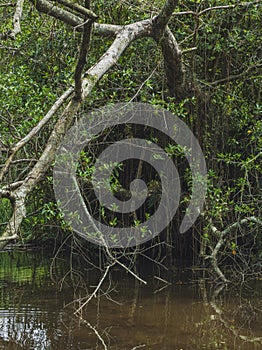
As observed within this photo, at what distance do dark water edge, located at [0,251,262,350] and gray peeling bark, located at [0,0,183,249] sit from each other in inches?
51.7

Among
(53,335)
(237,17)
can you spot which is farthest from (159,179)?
(53,335)

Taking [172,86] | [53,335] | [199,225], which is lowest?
[53,335]

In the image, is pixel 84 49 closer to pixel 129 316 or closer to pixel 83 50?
pixel 83 50

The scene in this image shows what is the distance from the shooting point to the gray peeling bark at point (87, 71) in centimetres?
371

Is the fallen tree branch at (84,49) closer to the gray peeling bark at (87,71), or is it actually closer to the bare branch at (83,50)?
the bare branch at (83,50)

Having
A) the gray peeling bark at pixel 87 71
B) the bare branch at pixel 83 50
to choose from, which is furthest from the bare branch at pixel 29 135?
the bare branch at pixel 83 50

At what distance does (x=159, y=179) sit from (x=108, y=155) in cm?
93

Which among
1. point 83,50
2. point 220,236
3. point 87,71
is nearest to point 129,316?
point 220,236

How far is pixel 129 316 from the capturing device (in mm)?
5500

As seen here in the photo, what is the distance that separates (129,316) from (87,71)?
91.1 inches

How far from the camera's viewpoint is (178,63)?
6.55m

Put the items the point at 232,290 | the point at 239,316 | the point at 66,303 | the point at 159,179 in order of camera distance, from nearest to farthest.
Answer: the point at 239,316, the point at 66,303, the point at 232,290, the point at 159,179

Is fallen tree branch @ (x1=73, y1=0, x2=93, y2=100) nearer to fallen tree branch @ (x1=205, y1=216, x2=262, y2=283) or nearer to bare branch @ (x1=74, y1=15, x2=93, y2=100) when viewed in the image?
bare branch @ (x1=74, y1=15, x2=93, y2=100)

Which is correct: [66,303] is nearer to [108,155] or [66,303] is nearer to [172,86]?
[108,155]
